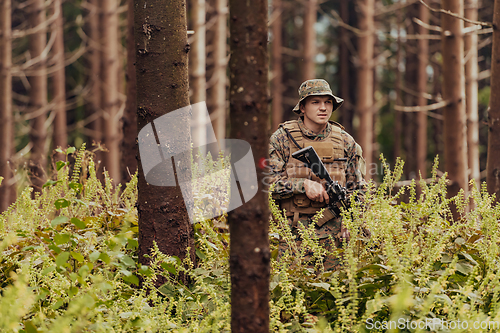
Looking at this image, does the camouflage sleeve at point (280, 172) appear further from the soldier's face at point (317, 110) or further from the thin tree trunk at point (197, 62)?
the thin tree trunk at point (197, 62)

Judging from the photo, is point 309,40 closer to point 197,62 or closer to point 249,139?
point 197,62

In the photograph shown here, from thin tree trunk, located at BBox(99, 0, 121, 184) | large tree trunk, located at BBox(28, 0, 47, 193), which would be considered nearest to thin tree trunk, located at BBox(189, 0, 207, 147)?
thin tree trunk, located at BBox(99, 0, 121, 184)

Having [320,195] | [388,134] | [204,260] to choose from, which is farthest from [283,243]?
[388,134]

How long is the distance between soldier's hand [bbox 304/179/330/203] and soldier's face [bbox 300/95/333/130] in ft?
1.85

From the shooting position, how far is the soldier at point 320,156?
11.8 feet

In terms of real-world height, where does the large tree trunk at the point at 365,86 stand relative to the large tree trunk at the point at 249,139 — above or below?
above

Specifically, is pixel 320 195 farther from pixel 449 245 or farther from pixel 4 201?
pixel 4 201

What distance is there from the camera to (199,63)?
10.6m

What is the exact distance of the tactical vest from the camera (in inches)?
143

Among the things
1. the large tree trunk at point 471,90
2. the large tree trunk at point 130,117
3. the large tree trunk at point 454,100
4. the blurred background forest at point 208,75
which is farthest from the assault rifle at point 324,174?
the large tree trunk at point 471,90

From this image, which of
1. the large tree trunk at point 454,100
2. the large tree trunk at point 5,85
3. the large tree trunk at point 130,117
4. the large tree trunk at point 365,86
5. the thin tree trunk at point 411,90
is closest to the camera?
the large tree trunk at point 454,100

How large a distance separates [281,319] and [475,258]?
49.9 inches

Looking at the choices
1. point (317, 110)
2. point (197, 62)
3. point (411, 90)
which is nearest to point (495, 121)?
point (317, 110)

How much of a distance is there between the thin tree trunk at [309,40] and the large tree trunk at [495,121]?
944 cm
